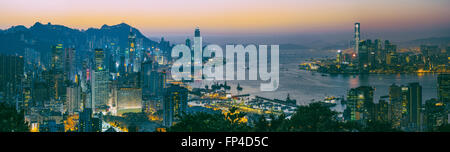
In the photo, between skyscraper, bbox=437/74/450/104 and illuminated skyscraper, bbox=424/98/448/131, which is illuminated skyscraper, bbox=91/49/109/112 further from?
skyscraper, bbox=437/74/450/104

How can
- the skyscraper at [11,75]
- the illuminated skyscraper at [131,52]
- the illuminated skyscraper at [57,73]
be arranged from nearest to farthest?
the skyscraper at [11,75], the illuminated skyscraper at [57,73], the illuminated skyscraper at [131,52]

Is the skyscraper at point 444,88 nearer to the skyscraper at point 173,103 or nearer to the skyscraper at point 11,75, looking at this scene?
the skyscraper at point 173,103

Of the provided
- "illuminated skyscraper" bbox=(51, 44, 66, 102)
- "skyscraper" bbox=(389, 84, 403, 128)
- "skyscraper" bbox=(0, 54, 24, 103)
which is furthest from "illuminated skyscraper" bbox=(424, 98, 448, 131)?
"illuminated skyscraper" bbox=(51, 44, 66, 102)

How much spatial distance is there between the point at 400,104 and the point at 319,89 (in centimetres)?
403

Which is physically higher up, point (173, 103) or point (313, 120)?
point (313, 120)

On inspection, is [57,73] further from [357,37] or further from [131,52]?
[357,37]

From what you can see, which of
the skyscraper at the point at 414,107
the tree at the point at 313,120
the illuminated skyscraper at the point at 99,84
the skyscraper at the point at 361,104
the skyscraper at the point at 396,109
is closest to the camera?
the tree at the point at 313,120

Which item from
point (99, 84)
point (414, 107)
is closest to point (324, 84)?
point (414, 107)

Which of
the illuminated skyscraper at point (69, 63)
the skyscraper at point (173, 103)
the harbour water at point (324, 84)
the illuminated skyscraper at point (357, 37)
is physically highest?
the illuminated skyscraper at point (357, 37)

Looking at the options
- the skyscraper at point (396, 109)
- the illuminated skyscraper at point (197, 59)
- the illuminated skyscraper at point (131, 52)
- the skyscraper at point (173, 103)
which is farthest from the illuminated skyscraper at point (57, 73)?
the skyscraper at point (396, 109)

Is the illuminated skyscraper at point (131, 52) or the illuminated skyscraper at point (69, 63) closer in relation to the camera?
the illuminated skyscraper at point (69, 63)

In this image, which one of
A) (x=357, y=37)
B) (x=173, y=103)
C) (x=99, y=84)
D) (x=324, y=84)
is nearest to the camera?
(x=173, y=103)
